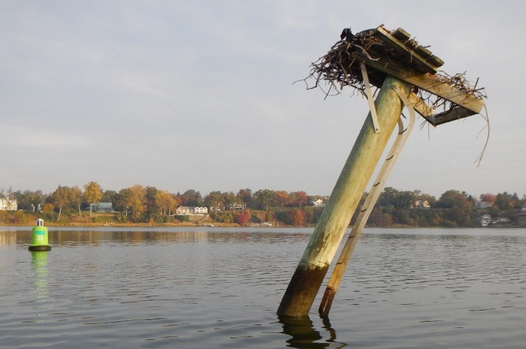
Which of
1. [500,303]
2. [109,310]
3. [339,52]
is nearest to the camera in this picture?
[339,52]

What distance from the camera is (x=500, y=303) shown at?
17047mm

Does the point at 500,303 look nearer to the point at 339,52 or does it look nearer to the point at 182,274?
the point at 339,52

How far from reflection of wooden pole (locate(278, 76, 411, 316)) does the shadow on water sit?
3.80 feet

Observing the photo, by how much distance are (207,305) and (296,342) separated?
5.95 meters

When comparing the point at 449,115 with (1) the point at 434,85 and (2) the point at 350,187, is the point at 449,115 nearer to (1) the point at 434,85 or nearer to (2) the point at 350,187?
(1) the point at 434,85

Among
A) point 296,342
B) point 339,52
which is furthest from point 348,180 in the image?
point 296,342

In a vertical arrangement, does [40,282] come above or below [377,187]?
below

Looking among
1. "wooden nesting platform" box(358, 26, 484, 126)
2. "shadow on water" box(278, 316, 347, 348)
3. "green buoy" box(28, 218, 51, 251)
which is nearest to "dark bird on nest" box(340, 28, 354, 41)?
"wooden nesting platform" box(358, 26, 484, 126)

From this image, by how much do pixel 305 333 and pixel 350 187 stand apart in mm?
3502

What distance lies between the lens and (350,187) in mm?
10031

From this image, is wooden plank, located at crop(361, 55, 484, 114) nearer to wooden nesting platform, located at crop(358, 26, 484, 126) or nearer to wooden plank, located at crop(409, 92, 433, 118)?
wooden nesting platform, located at crop(358, 26, 484, 126)

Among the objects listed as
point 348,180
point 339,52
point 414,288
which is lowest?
point 414,288

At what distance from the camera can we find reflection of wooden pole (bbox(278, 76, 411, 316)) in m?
10.0

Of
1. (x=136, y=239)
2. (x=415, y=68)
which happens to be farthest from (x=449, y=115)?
(x=136, y=239)
